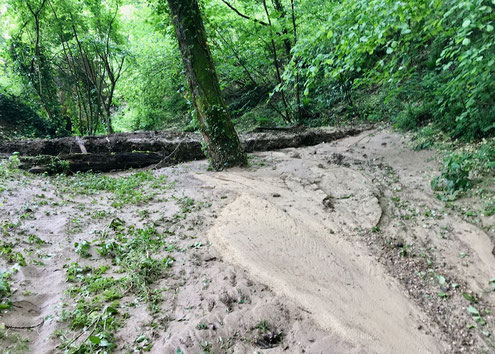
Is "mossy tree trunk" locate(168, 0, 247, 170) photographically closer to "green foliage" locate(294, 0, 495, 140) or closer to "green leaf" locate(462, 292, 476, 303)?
"green foliage" locate(294, 0, 495, 140)

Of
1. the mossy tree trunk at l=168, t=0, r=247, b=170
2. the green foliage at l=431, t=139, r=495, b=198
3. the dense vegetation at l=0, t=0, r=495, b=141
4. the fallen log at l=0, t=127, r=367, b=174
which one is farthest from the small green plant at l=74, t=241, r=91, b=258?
the green foliage at l=431, t=139, r=495, b=198

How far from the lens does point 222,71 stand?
10.2 m

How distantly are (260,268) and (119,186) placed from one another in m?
4.01

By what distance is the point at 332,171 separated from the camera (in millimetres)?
5539

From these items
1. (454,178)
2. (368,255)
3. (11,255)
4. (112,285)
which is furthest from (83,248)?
(454,178)

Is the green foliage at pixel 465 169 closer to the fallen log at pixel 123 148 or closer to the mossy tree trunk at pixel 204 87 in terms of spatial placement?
the mossy tree trunk at pixel 204 87

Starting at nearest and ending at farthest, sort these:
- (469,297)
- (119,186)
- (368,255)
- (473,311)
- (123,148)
A: (473,311), (469,297), (368,255), (119,186), (123,148)

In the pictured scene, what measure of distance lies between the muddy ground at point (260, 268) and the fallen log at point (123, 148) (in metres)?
1.72

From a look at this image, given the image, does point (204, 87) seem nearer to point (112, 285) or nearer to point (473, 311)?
point (112, 285)

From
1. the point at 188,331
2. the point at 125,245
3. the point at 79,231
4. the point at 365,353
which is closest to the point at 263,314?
the point at 188,331

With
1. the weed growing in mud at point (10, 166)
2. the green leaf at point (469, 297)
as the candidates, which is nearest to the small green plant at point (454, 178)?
the green leaf at point (469, 297)

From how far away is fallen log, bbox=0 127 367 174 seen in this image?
6938 mm

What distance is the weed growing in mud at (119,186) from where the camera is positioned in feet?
16.2

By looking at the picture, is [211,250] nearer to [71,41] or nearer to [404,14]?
[404,14]
